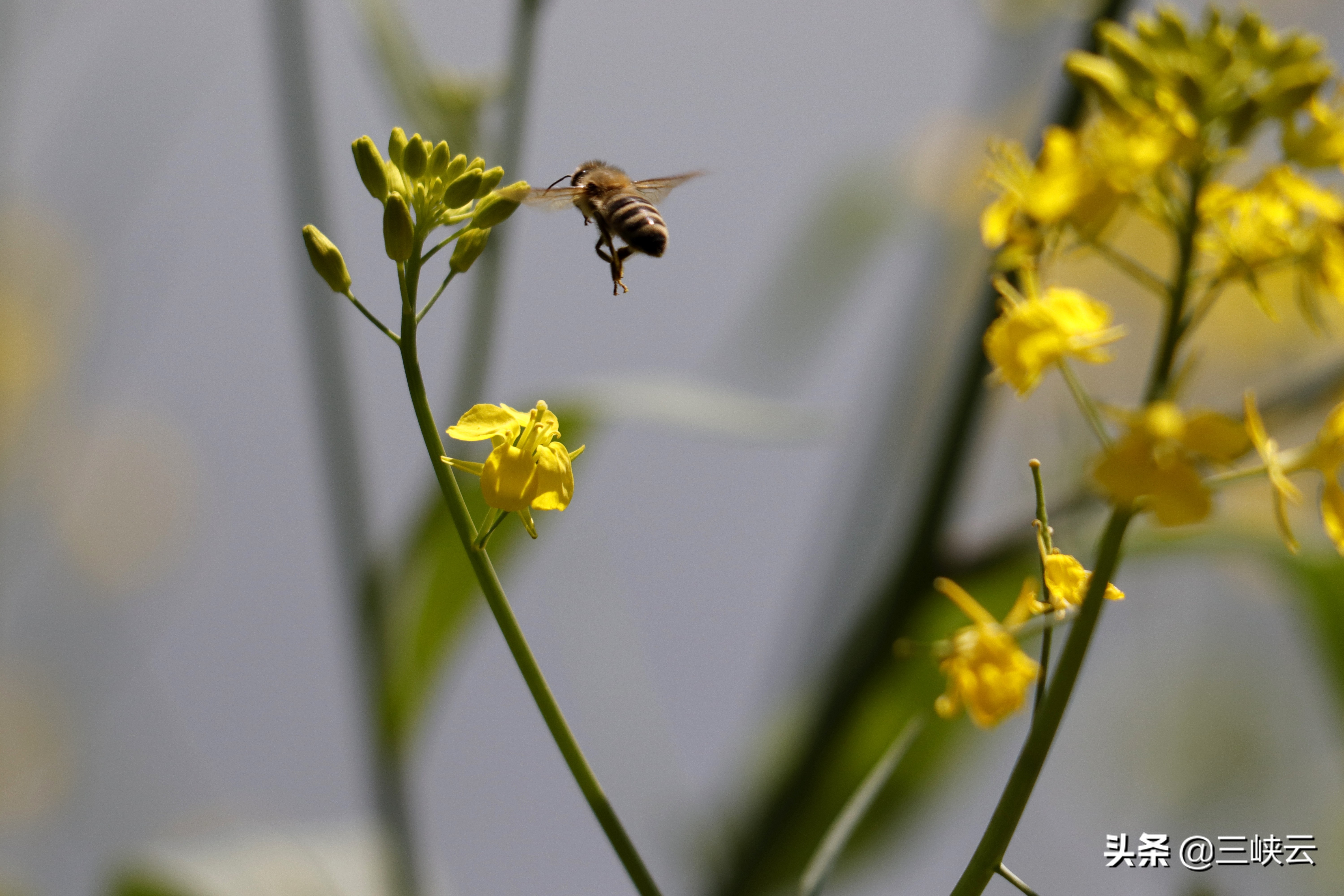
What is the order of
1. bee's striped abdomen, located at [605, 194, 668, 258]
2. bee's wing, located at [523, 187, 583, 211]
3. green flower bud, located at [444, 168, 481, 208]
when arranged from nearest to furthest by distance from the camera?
1. green flower bud, located at [444, 168, 481, 208]
2. bee's wing, located at [523, 187, 583, 211]
3. bee's striped abdomen, located at [605, 194, 668, 258]

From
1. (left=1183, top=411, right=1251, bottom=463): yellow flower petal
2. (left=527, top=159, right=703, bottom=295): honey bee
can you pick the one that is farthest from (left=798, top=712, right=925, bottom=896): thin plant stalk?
(left=527, top=159, right=703, bottom=295): honey bee

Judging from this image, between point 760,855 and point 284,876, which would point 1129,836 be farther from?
point 284,876

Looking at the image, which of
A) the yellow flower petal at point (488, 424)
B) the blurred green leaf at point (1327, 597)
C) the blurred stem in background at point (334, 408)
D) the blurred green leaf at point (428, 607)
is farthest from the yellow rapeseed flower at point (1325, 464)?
the blurred stem in background at point (334, 408)

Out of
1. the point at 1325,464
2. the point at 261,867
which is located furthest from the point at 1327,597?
the point at 261,867

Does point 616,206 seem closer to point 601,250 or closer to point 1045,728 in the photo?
point 601,250

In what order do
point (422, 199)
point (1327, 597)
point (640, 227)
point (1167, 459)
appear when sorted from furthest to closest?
point (640, 227), point (1327, 597), point (422, 199), point (1167, 459)

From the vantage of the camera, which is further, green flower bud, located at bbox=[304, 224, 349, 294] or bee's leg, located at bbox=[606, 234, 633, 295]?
bee's leg, located at bbox=[606, 234, 633, 295]

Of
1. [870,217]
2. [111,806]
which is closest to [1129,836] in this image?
[870,217]

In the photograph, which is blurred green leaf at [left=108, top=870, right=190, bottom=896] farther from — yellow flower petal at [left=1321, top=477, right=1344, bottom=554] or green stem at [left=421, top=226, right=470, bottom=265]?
yellow flower petal at [left=1321, top=477, right=1344, bottom=554]
